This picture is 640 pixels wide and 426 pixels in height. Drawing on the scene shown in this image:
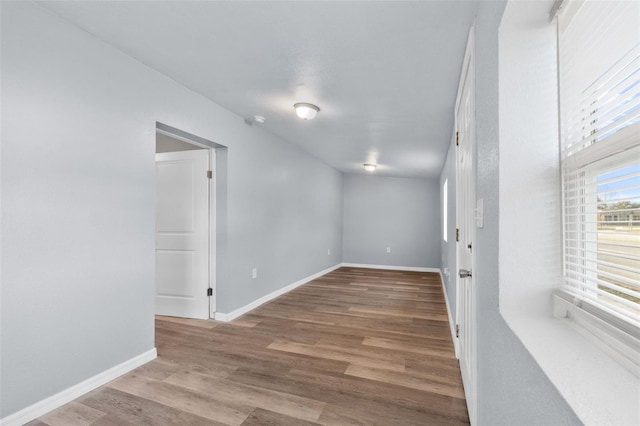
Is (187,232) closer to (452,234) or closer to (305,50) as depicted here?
(305,50)

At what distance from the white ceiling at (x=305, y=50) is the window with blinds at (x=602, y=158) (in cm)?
105

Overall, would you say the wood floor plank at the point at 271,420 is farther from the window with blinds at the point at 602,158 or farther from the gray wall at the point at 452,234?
the gray wall at the point at 452,234

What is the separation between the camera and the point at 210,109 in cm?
319

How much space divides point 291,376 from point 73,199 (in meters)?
1.85

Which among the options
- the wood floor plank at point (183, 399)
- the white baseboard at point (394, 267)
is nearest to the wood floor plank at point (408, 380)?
the wood floor plank at point (183, 399)

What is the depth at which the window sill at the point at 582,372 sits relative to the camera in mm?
497

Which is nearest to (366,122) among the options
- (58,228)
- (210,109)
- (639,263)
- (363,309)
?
(210,109)

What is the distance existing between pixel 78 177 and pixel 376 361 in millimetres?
2468

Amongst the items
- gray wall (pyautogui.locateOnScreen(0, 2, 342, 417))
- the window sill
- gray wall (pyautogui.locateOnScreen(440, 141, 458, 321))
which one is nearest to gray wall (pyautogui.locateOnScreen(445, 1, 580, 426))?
the window sill

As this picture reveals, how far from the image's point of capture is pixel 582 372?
0.62 metres

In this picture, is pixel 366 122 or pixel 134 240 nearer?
pixel 134 240

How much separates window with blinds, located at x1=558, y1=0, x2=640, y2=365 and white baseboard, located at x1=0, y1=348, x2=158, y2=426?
2.58m

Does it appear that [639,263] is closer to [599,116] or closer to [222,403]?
[599,116]

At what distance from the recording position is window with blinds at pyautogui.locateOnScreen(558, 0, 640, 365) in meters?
0.65
